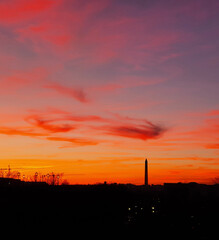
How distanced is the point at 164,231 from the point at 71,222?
716 centimetres

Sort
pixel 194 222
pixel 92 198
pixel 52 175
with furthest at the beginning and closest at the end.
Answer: pixel 52 175, pixel 92 198, pixel 194 222

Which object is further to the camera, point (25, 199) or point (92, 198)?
point (92, 198)

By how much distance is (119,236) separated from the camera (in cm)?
2242

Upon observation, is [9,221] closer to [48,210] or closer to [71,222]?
[71,222]

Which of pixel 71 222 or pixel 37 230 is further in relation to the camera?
pixel 71 222

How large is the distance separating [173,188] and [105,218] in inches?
1174

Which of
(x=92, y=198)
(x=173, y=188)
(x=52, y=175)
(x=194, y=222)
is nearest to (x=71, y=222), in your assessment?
(x=194, y=222)

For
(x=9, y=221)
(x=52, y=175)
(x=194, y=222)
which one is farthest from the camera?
(x=52, y=175)

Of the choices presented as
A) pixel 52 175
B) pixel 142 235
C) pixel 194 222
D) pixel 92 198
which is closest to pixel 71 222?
pixel 142 235

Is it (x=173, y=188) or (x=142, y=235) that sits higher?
(x=173, y=188)

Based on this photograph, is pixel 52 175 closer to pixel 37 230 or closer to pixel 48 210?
pixel 48 210

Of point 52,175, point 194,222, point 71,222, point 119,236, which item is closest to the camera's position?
point 119,236

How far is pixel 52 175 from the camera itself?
88.8 meters

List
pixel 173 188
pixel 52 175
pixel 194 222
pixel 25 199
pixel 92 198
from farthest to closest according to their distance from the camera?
pixel 52 175 → pixel 173 188 → pixel 92 198 → pixel 25 199 → pixel 194 222
